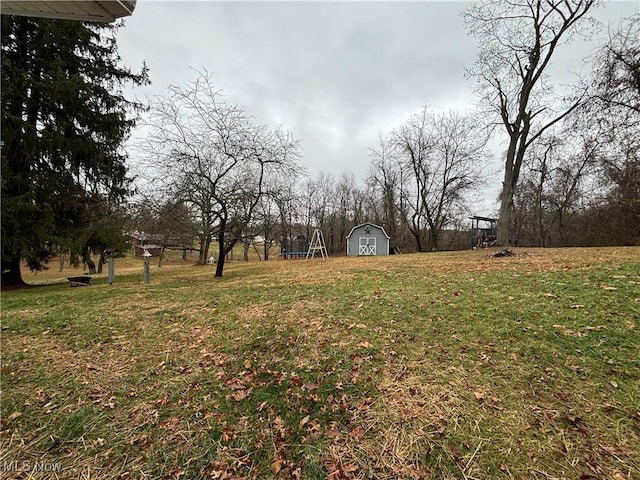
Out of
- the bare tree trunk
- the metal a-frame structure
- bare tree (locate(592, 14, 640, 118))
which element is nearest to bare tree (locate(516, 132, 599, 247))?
bare tree (locate(592, 14, 640, 118))

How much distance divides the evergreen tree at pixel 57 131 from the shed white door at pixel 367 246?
16.4m

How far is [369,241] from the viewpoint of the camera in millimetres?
22672

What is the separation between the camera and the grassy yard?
1.77 m

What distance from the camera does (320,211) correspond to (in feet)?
103

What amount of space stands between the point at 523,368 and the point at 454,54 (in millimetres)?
13659

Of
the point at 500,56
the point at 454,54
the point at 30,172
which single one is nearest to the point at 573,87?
the point at 500,56

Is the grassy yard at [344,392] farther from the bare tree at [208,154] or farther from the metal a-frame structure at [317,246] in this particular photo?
the metal a-frame structure at [317,246]

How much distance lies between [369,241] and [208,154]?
1579cm

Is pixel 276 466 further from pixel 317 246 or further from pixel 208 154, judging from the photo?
pixel 317 246

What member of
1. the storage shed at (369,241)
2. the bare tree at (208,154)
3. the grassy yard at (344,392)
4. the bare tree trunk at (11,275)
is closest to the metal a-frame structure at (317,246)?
the storage shed at (369,241)

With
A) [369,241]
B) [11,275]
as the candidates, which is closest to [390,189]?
[369,241]

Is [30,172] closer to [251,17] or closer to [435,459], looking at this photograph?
[251,17]

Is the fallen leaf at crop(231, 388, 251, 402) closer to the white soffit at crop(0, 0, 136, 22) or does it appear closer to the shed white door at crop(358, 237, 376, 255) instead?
the white soffit at crop(0, 0, 136, 22)

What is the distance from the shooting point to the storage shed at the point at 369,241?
22.5 m
